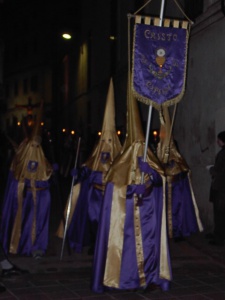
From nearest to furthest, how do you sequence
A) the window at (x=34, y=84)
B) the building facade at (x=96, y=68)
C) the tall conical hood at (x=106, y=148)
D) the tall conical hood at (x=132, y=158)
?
the tall conical hood at (x=132, y=158) → the tall conical hood at (x=106, y=148) → the building facade at (x=96, y=68) → the window at (x=34, y=84)

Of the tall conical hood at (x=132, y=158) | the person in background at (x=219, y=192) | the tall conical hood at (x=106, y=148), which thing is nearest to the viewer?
the tall conical hood at (x=132, y=158)

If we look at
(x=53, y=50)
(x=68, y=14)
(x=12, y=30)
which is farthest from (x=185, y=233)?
(x=12, y=30)

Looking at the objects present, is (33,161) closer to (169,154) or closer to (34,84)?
(169,154)

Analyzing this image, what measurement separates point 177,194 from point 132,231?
344 centimetres

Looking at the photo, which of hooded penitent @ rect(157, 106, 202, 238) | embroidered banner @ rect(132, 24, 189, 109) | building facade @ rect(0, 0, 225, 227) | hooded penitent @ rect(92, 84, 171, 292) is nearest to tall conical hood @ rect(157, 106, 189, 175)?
hooded penitent @ rect(157, 106, 202, 238)

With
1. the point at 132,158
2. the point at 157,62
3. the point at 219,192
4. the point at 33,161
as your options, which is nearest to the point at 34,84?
the point at 219,192

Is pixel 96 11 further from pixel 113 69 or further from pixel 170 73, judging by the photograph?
pixel 170 73

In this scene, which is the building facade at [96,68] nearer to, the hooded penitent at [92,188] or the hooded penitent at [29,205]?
the hooded penitent at [92,188]

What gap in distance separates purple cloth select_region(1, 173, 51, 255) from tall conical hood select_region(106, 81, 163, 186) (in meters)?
2.07

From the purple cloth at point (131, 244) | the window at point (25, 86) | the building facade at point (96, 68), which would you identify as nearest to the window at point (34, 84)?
the building facade at point (96, 68)

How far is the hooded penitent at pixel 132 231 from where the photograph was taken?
18.3 ft

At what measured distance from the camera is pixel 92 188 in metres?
Answer: 7.67

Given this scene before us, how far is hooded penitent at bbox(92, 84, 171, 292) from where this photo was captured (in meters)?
5.58

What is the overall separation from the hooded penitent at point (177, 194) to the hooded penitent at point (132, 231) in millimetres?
3045
